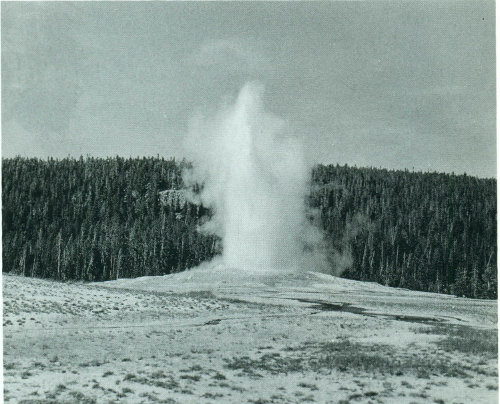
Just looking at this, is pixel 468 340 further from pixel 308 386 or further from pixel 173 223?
pixel 173 223

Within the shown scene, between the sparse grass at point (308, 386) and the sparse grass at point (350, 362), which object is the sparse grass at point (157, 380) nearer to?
the sparse grass at point (350, 362)

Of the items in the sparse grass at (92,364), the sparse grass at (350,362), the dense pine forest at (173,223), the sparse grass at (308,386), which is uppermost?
the dense pine forest at (173,223)

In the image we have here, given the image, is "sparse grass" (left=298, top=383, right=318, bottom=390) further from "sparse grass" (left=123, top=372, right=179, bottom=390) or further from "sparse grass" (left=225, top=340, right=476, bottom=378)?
"sparse grass" (left=123, top=372, right=179, bottom=390)

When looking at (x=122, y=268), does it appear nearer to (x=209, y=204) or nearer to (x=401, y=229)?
(x=209, y=204)

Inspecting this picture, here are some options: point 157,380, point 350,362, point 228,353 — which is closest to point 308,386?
point 350,362

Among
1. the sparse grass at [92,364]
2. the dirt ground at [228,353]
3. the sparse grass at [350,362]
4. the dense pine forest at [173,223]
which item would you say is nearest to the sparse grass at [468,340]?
the dirt ground at [228,353]

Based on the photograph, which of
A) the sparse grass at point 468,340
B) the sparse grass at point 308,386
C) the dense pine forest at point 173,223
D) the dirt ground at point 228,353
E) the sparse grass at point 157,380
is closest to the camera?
the dirt ground at point 228,353

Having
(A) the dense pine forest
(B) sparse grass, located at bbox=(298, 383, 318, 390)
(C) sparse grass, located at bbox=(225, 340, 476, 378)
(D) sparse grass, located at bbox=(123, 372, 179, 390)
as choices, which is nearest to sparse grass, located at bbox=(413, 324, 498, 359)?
(C) sparse grass, located at bbox=(225, 340, 476, 378)

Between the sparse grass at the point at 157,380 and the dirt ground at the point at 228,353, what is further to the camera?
the sparse grass at the point at 157,380
